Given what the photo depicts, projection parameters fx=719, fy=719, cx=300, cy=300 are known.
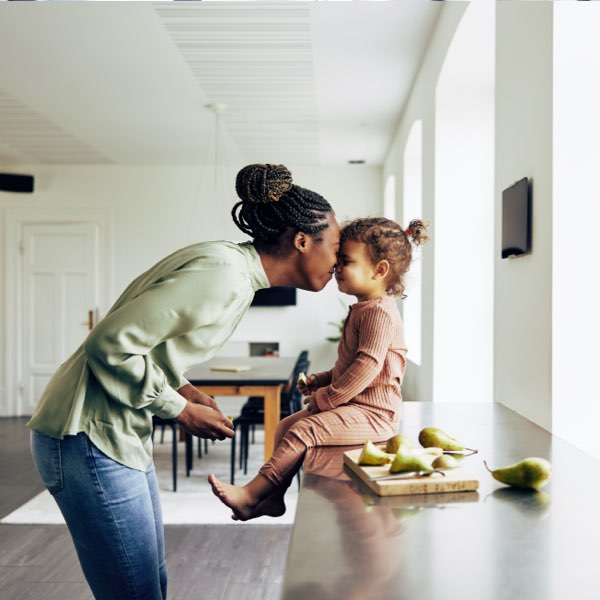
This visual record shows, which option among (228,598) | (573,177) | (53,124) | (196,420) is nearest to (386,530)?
(196,420)

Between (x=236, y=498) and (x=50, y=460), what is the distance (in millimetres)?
395

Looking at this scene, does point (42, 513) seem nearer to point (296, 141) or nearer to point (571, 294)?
point (571, 294)

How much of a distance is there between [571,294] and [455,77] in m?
2.39

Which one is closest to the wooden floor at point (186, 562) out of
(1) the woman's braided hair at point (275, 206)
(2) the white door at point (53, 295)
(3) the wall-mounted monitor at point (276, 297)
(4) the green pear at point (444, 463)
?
(4) the green pear at point (444, 463)

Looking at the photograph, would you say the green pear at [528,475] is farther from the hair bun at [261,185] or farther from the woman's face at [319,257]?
the hair bun at [261,185]

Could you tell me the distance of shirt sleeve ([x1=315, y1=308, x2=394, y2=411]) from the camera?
1703 mm

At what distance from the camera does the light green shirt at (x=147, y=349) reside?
4.30 feet

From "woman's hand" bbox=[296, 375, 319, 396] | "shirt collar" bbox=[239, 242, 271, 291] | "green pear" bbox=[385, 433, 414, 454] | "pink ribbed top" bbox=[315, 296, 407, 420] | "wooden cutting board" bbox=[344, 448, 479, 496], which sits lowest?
"wooden cutting board" bbox=[344, 448, 479, 496]

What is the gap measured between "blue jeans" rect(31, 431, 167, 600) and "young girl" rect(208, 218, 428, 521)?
179 mm

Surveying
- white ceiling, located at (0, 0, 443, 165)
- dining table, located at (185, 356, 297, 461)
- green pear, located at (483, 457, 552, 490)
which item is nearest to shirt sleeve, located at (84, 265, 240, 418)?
green pear, located at (483, 457, 552, 490)

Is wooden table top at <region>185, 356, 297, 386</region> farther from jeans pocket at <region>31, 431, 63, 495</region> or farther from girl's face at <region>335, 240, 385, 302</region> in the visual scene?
jeans pocket at <region>31, 431, 63, 495</region>

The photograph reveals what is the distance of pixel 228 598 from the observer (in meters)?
2.86

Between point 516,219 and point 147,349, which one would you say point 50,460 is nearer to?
point 147,349

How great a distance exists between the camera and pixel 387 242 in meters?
1.92
